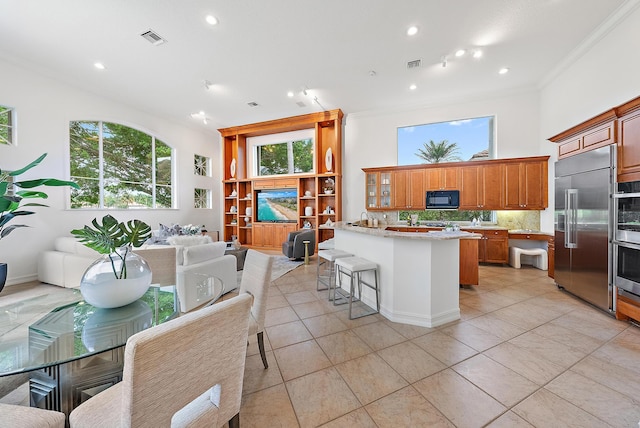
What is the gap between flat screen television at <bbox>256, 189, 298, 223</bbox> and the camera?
23.1ft

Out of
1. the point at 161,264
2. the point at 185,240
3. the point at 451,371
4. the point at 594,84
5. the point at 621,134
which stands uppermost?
the point at 594,84

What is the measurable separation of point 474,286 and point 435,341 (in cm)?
206

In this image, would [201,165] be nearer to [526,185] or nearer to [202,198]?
[202,198]

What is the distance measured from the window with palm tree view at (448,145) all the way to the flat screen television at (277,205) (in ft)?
9.84

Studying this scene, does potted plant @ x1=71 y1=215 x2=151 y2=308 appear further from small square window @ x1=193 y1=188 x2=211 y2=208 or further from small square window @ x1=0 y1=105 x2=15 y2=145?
small square window @ x1=193 y1=188 x2=211 y2=208

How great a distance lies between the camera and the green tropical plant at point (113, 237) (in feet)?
4.60

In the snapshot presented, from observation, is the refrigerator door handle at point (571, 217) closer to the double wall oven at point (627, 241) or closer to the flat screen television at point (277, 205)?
the double wall oven at point (627, 241)

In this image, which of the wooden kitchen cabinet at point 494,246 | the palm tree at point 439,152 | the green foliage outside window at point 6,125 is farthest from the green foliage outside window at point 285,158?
the green foliage outside window at point 6,125

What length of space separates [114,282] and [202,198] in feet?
22.3

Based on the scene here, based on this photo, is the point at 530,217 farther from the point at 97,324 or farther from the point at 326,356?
the point at 97,324

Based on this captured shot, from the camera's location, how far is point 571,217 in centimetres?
330

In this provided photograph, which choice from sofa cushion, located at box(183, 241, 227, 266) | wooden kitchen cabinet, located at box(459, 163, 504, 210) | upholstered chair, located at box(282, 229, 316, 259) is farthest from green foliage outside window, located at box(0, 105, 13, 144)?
wooden kitchen cabinet, located at box(459, 163, 504, 210)

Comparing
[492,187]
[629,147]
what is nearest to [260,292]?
[629,147]

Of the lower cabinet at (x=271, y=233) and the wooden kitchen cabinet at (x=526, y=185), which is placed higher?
the wooden kitchen cabinet at (x=526, y=185)
